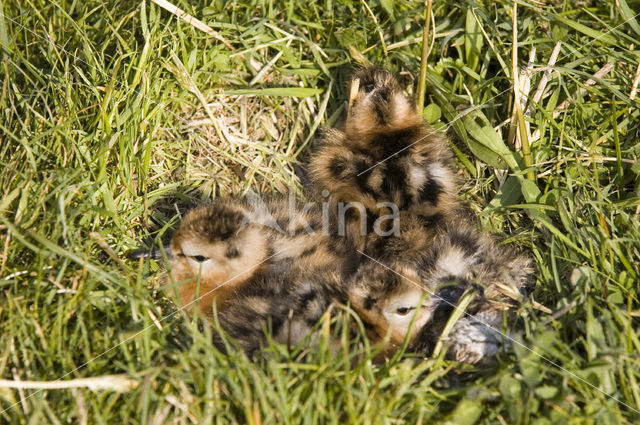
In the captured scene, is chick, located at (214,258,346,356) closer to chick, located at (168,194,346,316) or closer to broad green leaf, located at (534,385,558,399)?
chick, located at (168,194,346,316)

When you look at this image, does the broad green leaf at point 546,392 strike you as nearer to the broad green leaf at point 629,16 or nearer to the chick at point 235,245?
the chick at point 235,245

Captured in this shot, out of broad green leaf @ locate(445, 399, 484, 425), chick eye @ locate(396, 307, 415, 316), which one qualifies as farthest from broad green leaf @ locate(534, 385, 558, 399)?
chick eye @ locate(396, 307, 415, 316)

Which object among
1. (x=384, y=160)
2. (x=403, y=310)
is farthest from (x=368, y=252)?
(x=403, y=310)

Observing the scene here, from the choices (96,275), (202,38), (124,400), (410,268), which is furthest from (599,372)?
(202,38)

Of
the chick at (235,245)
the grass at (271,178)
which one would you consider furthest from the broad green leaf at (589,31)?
the chick at (235,245)

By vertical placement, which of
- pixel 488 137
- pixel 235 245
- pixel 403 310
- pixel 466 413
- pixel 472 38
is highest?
pixel 472 38

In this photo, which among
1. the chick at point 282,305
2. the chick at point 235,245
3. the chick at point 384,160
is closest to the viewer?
the chick at point 282,305

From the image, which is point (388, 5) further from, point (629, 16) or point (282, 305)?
point (282, 305)
